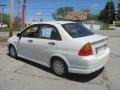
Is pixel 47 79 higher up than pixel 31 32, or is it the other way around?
pixel 31 32

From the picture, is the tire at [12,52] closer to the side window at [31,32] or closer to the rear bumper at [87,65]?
the side window at [31,32]

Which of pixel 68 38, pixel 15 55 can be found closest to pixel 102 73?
pixel 68 38

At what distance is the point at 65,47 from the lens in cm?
646

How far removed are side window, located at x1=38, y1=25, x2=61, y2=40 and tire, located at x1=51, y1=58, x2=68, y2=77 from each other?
2.26 feet

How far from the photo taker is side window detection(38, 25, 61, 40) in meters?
6.89

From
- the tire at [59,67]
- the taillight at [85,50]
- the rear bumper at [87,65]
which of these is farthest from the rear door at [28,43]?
the taillight at [85,50]

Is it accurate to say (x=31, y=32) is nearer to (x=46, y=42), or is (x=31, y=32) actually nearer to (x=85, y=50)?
(x=46, y=42)

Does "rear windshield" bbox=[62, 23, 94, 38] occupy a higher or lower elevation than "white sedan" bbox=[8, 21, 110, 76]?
higher

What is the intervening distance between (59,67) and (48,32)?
3.86 ft

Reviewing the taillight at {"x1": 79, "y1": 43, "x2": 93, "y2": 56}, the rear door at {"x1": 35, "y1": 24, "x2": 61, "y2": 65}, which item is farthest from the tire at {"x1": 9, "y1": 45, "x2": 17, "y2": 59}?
the taillight at {"x1": 79, "y1": 43, "x2": 93, "y2": 56}

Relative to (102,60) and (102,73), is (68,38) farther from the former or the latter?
(102,73)

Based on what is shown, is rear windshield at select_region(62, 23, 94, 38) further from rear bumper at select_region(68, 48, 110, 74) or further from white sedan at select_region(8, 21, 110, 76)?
rear bumper at select_region(68, 48, 110, 74)

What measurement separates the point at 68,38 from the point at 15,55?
3.29 m

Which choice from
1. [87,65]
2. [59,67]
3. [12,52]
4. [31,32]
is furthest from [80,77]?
[12,52]
